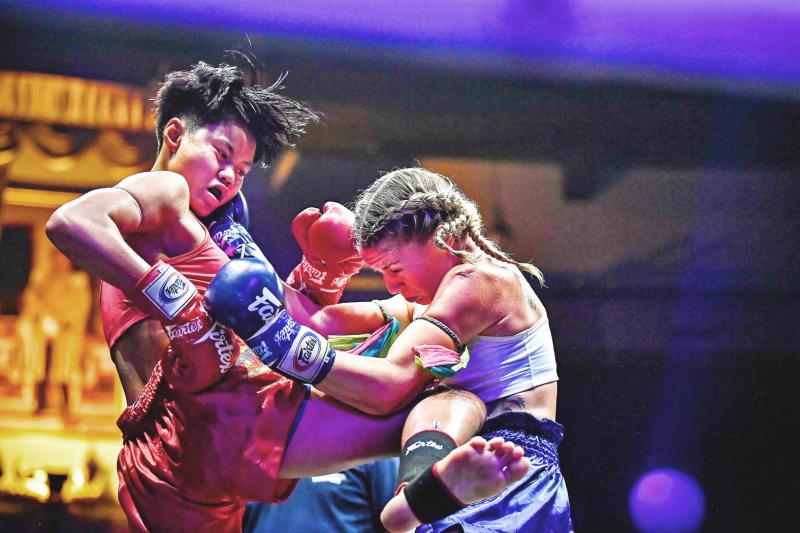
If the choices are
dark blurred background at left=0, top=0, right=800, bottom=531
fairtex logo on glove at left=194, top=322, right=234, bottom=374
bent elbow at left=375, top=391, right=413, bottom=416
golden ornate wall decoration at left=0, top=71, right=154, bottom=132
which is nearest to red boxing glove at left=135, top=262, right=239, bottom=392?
fairtex logo on glove at left=194, top=322, right=234, bottom=374

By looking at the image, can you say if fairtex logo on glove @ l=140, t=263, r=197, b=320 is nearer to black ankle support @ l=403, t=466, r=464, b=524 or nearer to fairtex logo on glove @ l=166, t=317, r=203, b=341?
fairtex logo on glove @ l=166, t=317, r=203, b=341

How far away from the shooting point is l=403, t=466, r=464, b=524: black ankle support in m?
1.49

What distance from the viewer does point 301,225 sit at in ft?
7.53

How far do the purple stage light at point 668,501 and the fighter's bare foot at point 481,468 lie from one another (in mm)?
2392

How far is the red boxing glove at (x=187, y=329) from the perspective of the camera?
1.71 m

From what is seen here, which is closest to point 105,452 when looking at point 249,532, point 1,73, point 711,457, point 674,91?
point 249,532

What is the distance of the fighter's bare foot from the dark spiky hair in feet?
3.70

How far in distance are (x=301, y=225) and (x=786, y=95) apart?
2.57 meters

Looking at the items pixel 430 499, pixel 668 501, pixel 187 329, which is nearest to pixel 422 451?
pixel 430 499

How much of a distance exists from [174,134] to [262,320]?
770 mm

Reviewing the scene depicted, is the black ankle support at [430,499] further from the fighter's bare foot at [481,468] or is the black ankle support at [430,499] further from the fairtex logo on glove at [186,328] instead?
the fairtex logo on glove at [186,328]

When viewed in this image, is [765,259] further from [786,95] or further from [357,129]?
[357,129]

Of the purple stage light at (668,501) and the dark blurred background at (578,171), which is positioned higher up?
the dark blurred background at (578,171)

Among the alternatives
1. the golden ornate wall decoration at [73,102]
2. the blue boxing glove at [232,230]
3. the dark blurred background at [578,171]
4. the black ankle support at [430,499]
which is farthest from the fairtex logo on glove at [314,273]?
the golden ornate wall decoration at [73,102]
